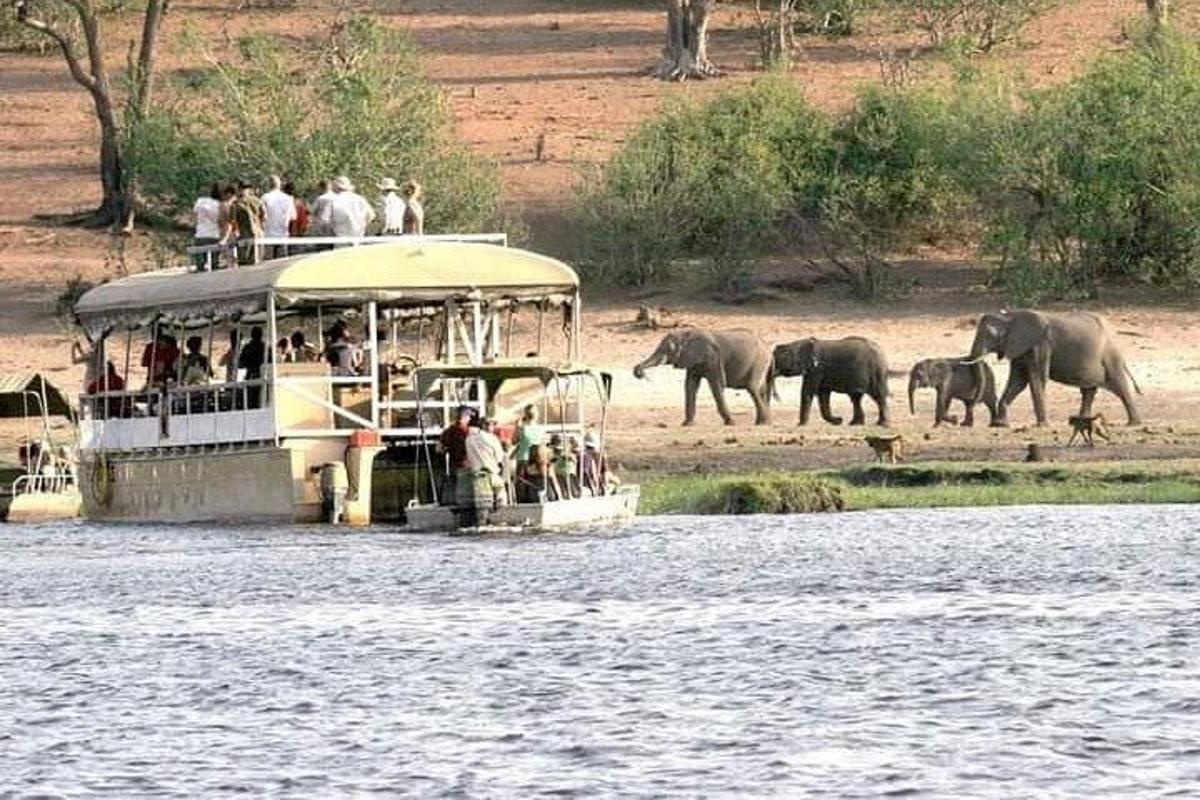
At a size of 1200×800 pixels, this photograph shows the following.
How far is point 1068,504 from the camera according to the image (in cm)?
3659

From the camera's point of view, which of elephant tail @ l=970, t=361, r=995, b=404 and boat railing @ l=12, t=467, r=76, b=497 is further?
elephant tail @ l=970, t=361, r=995, b=404

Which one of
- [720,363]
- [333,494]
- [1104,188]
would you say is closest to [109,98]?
[1104,188]

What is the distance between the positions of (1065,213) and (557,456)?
19.6 metres

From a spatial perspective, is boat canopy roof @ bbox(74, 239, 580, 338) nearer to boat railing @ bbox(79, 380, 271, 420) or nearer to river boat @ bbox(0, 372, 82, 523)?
boat railing @ bbox(79, 380, 271, 420)

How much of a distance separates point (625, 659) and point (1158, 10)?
39839 mm

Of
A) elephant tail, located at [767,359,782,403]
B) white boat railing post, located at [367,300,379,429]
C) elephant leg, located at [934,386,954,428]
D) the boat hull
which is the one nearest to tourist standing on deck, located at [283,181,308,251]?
white boat railing post, located at [367,300,379,429]

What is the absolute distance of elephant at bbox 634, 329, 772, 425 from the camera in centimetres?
4588

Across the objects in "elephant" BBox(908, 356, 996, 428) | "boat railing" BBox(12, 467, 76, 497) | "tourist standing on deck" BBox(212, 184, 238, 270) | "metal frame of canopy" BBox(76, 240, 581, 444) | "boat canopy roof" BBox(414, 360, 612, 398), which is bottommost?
"boat railing" BBox(12, 467, 76, 497)

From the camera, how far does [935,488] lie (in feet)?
122

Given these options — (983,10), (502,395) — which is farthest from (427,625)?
(983,10)

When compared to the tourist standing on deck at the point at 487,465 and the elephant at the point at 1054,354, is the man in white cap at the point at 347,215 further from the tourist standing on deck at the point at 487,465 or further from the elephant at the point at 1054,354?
the elephant at the point at 1054,354

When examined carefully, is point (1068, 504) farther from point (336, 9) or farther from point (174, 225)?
point (336, 9)

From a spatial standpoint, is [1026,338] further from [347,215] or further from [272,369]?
[272,369]

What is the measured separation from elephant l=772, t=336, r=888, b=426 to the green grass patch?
670 centimetres
